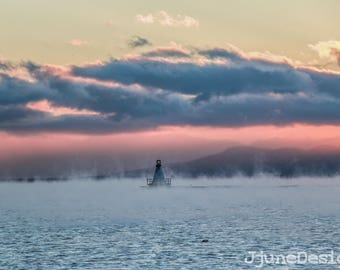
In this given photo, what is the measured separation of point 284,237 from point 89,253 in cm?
3062

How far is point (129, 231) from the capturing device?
113188 millimetres

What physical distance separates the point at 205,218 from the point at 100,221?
22736mm

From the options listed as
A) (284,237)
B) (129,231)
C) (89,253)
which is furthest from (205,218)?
(89,253)

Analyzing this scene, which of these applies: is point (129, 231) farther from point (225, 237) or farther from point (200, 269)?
point (200, 269)

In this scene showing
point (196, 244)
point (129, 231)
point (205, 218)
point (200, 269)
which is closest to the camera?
point (200, 269)

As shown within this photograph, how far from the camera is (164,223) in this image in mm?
131125

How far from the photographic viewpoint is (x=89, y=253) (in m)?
85.7

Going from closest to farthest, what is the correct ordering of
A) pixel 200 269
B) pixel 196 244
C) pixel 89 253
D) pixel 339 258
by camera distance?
1. pixel 200 269
2. pixel 339 258
3. pixel 89 253
4. pixel 196 244

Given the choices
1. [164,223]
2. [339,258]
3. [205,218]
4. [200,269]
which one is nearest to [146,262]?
[200,269]

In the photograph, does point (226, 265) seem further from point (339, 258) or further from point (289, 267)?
point (339, 258)

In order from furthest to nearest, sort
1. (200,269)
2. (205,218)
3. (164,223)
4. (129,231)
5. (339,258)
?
(205,218) → (164,223) → (129,231) → (339,258) → (200,269)

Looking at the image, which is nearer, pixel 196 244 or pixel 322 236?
pixel 196 244

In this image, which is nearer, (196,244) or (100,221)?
(196,244)

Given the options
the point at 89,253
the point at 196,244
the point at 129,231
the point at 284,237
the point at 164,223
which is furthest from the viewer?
the point at 164,223
